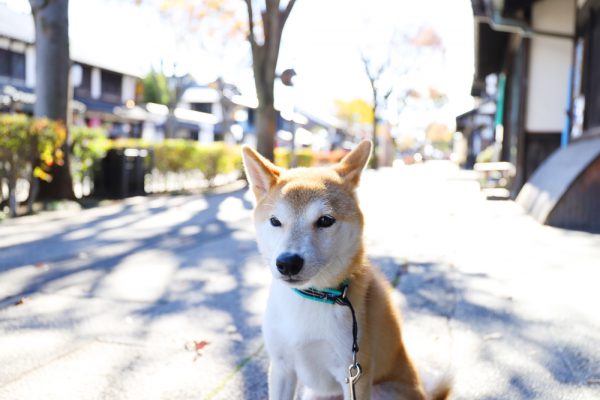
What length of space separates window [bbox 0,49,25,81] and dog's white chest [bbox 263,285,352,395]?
94.6 ft

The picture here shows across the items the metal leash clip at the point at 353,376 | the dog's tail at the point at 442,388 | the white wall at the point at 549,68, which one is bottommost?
the dog's tail at the point at 442,388

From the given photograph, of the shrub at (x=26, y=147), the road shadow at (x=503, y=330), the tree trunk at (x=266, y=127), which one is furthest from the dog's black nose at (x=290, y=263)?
the tree trunk at (x=266, y=127)

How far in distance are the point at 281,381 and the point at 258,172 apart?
0.94 meters

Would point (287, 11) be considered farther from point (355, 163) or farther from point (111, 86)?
point (111, 86)

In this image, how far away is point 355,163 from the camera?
7.68ft

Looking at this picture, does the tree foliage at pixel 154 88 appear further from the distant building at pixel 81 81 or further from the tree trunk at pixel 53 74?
the tree trunk at pixel 53 74

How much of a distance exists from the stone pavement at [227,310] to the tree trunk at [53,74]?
1959 millimetres

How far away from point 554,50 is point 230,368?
10.7 m

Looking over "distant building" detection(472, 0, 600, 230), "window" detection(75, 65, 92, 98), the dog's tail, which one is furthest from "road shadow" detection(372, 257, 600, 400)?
"window" detection(75, 65, 92, 98)

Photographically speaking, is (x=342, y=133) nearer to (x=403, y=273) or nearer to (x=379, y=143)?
(x=379, y=143)

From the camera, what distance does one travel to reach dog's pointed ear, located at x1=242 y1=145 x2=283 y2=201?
2268 mm

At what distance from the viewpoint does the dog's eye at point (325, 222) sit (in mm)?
2053

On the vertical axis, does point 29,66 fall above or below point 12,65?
above

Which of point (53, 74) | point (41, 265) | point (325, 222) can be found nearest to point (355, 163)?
point (325, 222)
